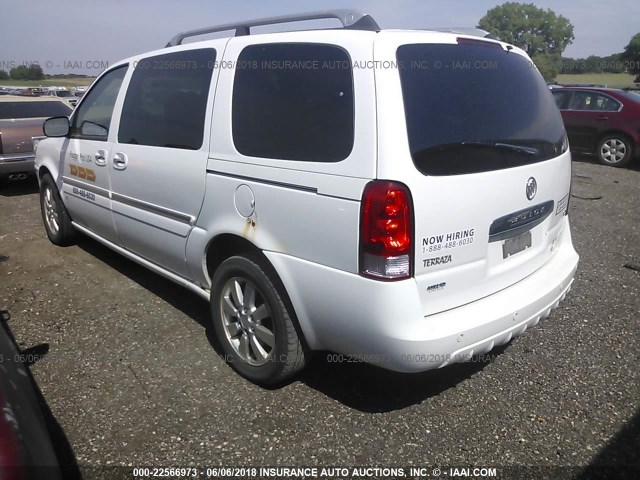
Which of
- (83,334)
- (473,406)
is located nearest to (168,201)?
(83,334)

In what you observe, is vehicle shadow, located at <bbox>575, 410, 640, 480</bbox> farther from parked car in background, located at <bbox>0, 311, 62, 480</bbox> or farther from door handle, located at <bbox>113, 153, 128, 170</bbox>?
door handle, located at <bbox>113, 153, 128, 170</bbox>

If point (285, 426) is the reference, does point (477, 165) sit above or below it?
above

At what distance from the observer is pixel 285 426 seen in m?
2.58

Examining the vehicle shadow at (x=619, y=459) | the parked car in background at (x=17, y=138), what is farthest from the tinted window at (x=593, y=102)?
the parked car in background at (x=17, y=138)

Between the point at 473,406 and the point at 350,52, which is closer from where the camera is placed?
the point at 350,52

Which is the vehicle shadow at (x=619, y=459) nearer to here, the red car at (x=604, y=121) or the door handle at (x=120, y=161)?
the door handle at (x=120, y=161)

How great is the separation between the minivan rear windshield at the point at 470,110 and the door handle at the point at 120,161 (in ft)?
7.30

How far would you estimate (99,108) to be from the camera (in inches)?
163

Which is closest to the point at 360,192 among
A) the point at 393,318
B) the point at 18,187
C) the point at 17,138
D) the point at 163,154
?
the point at 393,318

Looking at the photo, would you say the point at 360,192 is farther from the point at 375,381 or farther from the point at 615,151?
the point at 615,151

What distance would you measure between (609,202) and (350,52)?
6606 millimetres

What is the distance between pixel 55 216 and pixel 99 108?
1.56m

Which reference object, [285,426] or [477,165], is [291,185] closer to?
[477,165]

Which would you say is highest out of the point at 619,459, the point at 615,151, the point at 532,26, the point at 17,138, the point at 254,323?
the point at 532,26
